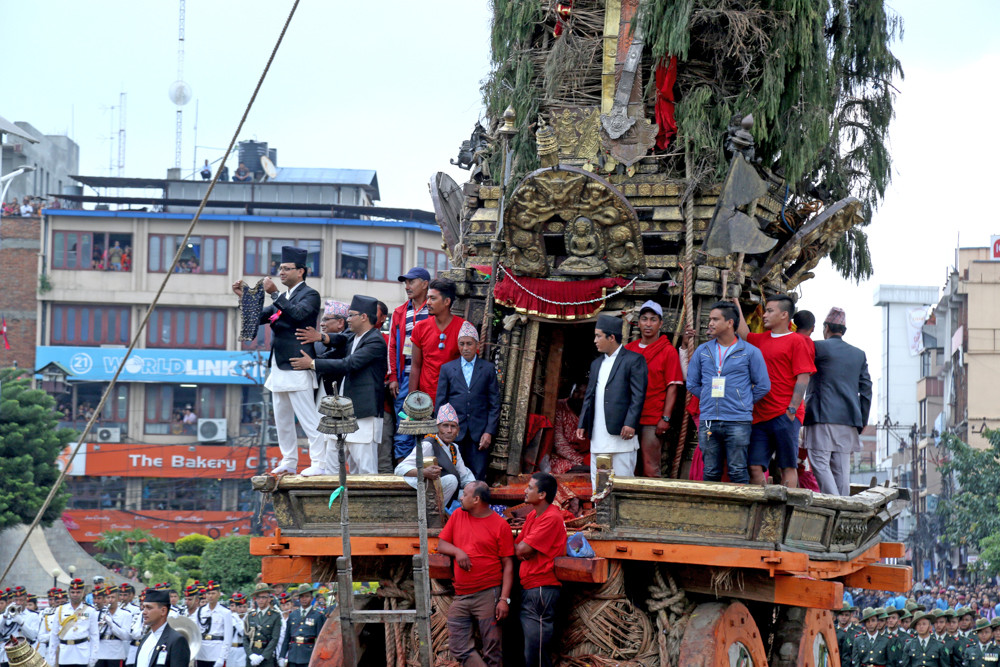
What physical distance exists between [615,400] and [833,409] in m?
2.03

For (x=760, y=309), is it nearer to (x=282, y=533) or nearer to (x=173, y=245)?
(x=282, y=533)

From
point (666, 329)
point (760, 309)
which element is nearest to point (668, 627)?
point (666, 329)

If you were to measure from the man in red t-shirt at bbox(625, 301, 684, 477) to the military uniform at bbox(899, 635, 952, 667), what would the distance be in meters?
6.65

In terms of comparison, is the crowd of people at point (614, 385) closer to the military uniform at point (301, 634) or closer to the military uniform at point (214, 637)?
the military uniform at point (301, 634)

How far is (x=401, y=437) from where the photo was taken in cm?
1090

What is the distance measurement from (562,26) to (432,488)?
498 cm

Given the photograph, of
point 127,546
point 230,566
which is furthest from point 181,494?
point 230,566

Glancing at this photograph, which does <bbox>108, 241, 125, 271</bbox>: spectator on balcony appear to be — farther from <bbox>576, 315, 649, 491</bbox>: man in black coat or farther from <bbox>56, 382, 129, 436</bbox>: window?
<bbox>576, 315, 649, 491</bbox>: man in black coat

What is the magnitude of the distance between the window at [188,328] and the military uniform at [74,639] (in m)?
30.9

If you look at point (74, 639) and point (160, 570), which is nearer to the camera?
point (74, 639)

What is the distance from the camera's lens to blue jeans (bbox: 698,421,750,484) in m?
9.36

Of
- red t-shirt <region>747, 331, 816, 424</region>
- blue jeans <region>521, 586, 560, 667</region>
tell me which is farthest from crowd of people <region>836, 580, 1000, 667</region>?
blue jeans <region>521, 586, 560, 667</region>

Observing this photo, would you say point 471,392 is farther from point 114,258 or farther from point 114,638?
point 114,258

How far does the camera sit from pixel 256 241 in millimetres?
46938
